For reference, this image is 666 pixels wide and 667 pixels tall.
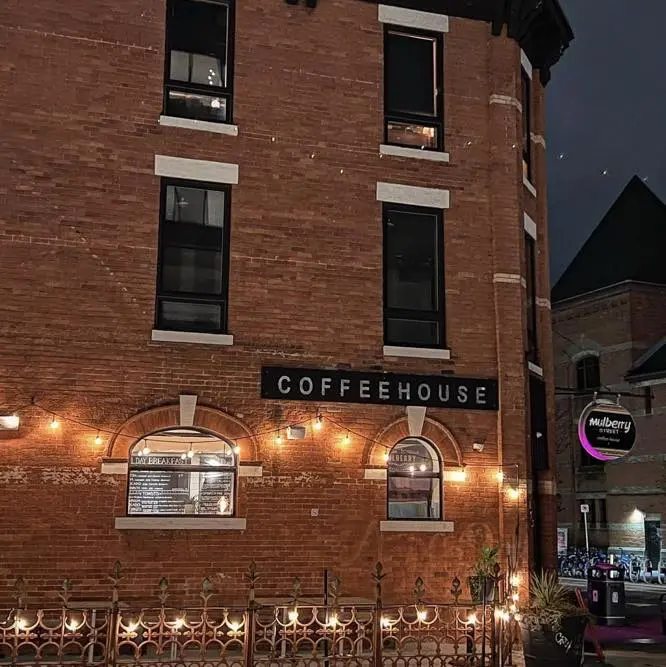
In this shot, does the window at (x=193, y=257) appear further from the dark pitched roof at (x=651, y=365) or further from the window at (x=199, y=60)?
the dark pitched roof at (x=651, y=365)

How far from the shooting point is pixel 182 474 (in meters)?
12.7

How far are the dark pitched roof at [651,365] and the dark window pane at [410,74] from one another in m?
22.1

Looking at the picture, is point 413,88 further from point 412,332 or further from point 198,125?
point 412,332

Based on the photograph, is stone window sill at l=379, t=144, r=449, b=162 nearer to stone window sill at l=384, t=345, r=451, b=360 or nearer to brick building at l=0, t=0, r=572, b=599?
brick building at l=0, t=0, r=572, b=599

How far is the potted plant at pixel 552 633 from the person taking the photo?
10219 millimetres

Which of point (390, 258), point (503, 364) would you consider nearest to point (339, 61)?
point (390, 258)

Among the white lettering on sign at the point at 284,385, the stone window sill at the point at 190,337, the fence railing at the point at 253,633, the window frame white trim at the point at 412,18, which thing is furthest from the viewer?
the window frame white trim at the point at 412,18

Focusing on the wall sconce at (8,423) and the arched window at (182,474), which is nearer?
the wall sconce at (8,423)

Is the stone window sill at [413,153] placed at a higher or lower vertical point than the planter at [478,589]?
higher

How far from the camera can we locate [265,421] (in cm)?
1298

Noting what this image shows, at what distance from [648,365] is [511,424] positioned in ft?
74.7

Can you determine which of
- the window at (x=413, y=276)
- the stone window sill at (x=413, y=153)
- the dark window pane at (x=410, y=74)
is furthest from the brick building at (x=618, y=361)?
the dark window pane at (x=410, y=74)

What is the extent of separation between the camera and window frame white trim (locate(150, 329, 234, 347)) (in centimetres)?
1272

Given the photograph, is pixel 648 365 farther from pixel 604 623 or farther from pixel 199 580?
pixel 199 580
